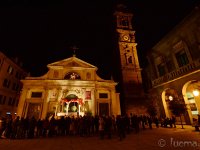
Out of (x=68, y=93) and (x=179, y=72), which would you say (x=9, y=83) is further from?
(x=179, y=72)

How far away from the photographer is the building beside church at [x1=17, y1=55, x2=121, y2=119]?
1967cm

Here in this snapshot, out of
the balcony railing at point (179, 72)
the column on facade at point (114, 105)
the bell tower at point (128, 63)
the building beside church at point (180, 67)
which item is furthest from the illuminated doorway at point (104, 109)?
the balcony railing at point (179, 72)

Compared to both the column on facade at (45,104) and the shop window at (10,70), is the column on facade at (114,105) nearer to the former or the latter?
the column on facade at (45,104)

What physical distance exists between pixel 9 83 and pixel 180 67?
30.0m

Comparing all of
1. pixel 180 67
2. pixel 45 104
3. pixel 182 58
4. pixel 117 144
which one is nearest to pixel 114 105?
pixel 45 104

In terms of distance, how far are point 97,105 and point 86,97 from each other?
93.1 inches

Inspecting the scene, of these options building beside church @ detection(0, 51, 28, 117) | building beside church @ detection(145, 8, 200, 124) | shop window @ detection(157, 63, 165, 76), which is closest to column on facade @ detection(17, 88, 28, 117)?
building beside church @ detection(0, 51, 28, 117)

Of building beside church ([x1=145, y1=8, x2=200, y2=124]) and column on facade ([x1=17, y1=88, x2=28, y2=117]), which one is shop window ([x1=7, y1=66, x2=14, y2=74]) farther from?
building beside church ([x1=145, y1=8, x2=200, y2=124])

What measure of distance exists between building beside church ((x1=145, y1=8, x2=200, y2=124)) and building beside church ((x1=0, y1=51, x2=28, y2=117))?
26.8m

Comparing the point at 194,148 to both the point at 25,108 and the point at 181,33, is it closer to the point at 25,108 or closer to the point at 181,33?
the point at 181,33

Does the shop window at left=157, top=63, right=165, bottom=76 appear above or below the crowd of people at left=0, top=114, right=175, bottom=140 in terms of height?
above

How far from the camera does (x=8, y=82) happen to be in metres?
24.2

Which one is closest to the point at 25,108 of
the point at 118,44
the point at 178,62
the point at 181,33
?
the point at 118,44

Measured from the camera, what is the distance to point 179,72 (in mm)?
15703
